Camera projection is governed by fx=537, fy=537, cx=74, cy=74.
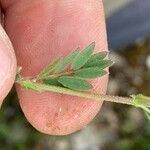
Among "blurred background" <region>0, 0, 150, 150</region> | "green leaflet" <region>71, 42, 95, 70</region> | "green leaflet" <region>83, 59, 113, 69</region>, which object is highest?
"green leaflet" <region>71, 42, 95, 70</region>

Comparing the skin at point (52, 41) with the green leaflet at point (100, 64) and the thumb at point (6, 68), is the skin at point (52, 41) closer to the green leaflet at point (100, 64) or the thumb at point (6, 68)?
the thumb at point (6, 68)

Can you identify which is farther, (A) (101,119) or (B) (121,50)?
(B) (121,50)

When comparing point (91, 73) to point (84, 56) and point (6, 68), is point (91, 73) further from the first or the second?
point (6, 68)

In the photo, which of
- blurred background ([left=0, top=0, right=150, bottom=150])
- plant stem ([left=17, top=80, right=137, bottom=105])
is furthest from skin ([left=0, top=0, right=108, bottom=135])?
blurred background ([left=0, top=0, right=150, bottom=150])

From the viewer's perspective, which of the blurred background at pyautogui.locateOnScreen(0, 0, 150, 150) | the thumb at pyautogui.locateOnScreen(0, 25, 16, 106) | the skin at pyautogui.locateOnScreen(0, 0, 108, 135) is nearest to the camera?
the thumb at pyautogui.locateOnScreen(0, 25, 16, 106)

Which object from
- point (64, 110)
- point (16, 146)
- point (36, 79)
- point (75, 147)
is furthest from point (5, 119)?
point (36, 79)

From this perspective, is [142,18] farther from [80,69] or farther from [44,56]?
[80,69]

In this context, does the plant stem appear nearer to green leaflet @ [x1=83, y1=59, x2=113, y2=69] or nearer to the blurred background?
green leaflet @ [x1=83, y1=59, x2=113, y2=69]
